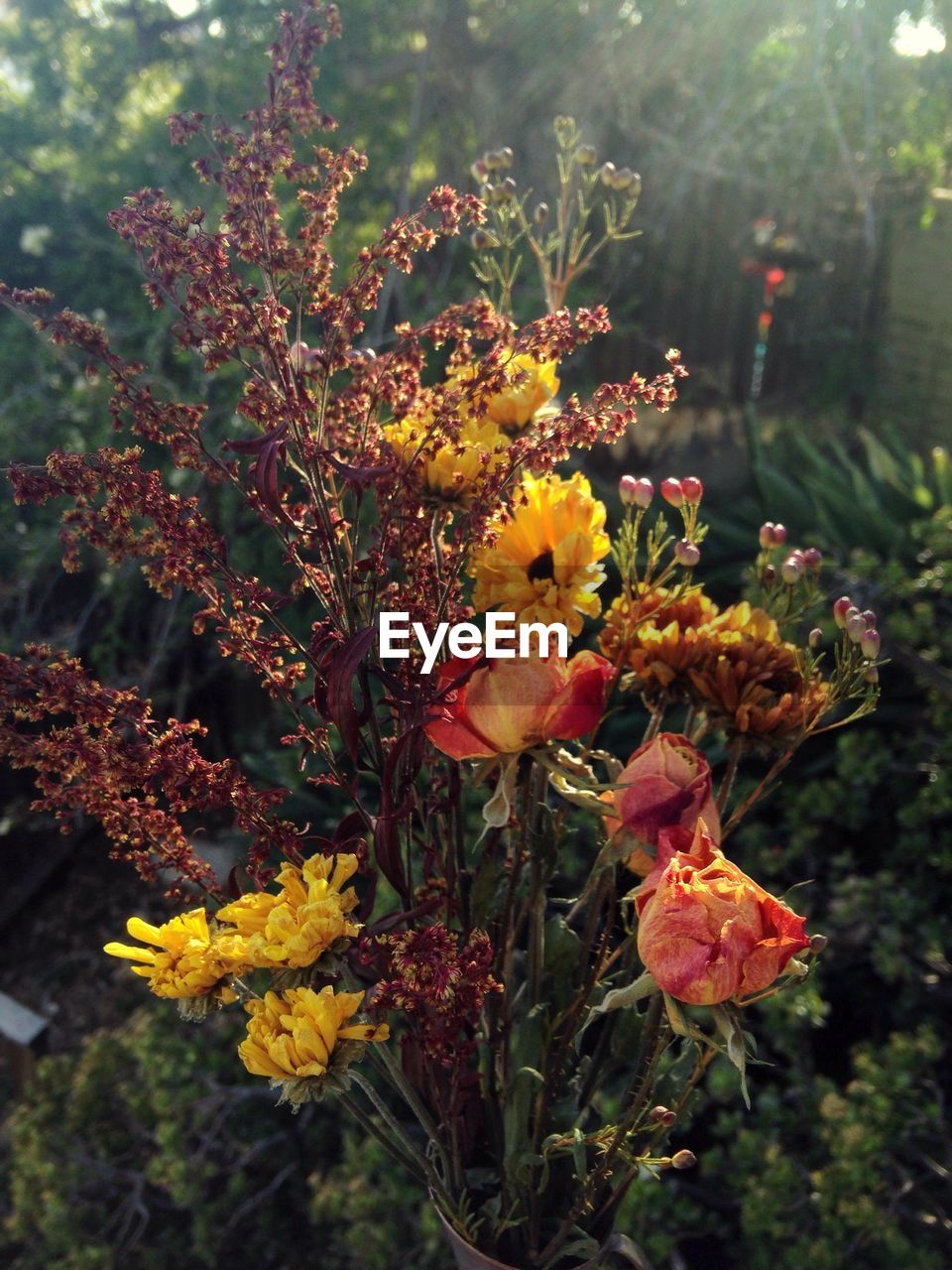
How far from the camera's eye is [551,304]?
71 cm

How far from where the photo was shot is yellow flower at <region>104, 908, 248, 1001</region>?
1.66 feet

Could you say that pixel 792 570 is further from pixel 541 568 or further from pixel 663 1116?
pixel 663 1116

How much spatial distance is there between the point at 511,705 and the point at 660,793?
0.10 meters

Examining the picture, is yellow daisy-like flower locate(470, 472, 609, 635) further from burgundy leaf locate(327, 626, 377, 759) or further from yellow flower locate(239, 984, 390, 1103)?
yellow flower locate(239, 984, 390, 1103)

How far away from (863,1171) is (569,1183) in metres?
0.81

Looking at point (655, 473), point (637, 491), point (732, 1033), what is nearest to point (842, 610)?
point (637, 491)

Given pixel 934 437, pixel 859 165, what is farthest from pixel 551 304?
pixel 934 437

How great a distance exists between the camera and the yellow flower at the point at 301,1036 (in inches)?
18.6

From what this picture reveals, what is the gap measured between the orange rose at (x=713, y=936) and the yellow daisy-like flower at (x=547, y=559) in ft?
0.53

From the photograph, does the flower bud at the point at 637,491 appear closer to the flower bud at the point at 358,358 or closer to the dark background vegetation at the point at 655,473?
the flower bud at the point at 358,358

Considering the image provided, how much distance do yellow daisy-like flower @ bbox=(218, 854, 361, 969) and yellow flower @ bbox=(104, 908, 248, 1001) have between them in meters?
0.01

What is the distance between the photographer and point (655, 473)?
3076 mm

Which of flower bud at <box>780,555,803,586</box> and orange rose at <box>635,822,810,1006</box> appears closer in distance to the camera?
orange rose at <box>635,822,810,1006</box>

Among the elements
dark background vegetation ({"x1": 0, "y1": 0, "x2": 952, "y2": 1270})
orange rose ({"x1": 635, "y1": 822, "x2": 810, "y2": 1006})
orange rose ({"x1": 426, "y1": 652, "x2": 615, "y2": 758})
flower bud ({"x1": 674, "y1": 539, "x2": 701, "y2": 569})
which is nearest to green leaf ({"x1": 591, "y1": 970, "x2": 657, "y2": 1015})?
orange rose ({"x1": 635, "y1": 822, "x2": 810, "y2": 1006})
